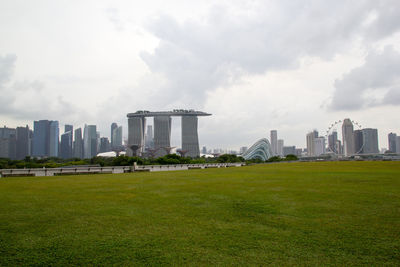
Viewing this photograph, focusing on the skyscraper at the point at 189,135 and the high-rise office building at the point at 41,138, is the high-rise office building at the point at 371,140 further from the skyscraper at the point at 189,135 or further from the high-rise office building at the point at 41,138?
the high-rise office building at the point at 41,138

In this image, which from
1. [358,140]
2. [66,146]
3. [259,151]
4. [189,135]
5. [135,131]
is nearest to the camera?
[358,140]

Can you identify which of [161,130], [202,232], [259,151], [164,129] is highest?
[164,129]

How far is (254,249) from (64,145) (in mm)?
208705

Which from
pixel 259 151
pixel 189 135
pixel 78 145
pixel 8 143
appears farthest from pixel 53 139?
pixel 259 151

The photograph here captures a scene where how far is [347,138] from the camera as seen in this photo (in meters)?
115

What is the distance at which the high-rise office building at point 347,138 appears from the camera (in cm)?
11091

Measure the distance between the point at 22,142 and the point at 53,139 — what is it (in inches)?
1320

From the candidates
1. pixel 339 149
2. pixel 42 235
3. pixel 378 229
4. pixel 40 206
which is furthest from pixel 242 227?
pixel 339 149

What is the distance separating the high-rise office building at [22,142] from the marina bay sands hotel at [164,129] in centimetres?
5832

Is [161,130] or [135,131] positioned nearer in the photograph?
[135,131]

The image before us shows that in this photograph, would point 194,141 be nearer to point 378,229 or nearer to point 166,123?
point 166,123

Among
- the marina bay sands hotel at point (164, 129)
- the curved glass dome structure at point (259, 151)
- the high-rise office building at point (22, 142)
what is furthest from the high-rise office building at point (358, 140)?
the high-rise office building at point (22, 142)

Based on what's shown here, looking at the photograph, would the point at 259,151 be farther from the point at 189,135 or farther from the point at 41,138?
the point at 41,138

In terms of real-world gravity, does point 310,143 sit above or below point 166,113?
below
